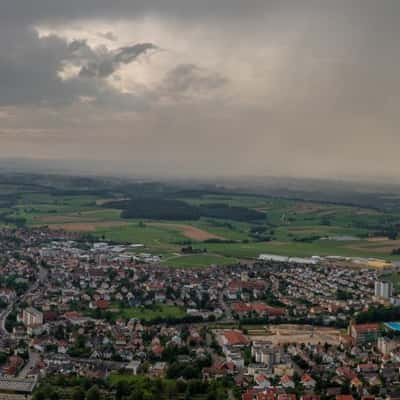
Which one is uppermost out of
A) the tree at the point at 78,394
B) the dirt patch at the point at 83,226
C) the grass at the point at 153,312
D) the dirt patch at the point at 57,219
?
the dirt patch at the point at 57,219

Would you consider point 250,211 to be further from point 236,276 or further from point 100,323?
point 100,323

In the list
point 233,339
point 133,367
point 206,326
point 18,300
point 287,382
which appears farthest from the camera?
point 18,300

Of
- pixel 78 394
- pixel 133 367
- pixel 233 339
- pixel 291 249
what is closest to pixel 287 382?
pixel 233 339

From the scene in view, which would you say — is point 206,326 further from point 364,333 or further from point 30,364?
point 30,364

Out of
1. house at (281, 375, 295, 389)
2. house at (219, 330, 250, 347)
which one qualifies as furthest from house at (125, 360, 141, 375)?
house at (281, 375, 295, 389)

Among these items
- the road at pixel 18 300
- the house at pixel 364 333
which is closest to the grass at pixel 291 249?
the road at pixel 18 300

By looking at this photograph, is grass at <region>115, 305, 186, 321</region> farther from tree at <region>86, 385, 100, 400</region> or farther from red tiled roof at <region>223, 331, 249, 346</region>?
tree at <region>86, 385, 100, 400</region>

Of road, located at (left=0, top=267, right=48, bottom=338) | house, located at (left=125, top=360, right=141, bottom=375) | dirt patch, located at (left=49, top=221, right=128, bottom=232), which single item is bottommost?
road, located at (left=0, top=267, right=48, bottom=338)

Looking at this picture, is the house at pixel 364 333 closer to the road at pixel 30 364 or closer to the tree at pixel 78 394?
the tree at pixel 78 394
